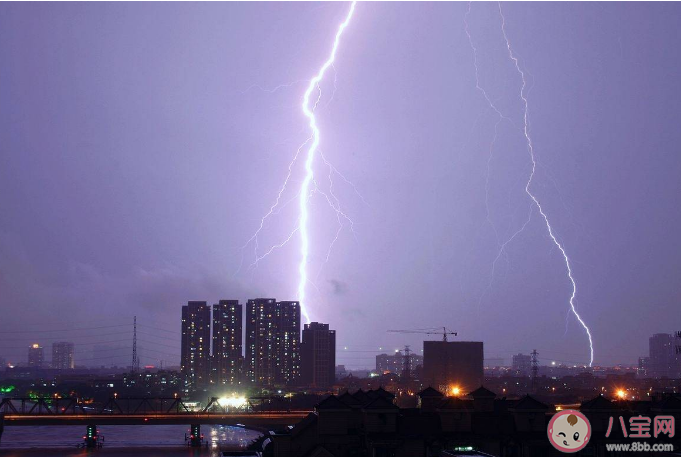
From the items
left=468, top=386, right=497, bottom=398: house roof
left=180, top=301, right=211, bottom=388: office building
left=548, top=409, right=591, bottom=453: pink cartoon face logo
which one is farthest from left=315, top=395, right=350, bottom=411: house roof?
left=180, top=301, right=211, bottom=388: office building

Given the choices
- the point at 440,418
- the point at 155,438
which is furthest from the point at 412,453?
the point at 155,438

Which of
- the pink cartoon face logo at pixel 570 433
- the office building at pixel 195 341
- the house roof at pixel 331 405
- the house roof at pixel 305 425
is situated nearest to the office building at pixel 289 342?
the office building at pixel 195 341

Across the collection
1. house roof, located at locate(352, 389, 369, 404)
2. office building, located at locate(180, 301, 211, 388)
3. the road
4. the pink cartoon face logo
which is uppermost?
office building, located at locate(180, 301, 211, 388)

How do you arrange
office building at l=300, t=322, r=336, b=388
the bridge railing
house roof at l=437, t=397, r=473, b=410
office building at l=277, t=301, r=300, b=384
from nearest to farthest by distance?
1. house roof at l=437, t=397, r=473, b=410
2. the bridge railing
3. office building at l=300, t=322, r=336, b=388
4. office building at l=277, t=301, r=300, b=384

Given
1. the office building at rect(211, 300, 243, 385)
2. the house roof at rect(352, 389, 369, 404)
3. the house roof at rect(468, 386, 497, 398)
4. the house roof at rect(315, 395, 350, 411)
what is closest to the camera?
the house roof at rect(315, 395, 350, 411)

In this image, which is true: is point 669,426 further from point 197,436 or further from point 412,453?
point 197,436

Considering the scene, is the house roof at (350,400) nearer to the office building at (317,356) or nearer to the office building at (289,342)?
the office building at (317,356)

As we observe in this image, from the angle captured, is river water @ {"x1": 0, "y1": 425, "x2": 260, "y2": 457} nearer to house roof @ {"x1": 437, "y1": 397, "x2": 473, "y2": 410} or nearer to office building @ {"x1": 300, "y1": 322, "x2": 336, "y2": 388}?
house roof @ {"x1": 437, "y1": 397, "x2": 473, "y2": 410}

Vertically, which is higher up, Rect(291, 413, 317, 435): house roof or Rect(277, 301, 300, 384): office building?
Rect(277, 301, 300, 384): office building

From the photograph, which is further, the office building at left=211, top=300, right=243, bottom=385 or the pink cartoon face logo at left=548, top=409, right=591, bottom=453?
the office building at left=211, top=300, right=243, bottom=385
